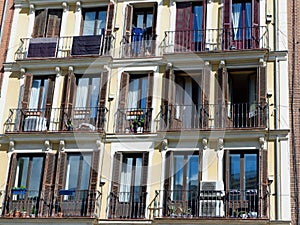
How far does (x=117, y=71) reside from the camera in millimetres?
29188

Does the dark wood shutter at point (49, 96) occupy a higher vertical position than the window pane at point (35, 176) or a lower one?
higher

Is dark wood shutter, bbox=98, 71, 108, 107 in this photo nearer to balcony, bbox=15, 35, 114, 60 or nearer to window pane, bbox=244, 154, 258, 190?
balcony, bbox=15, 35, 114, 60

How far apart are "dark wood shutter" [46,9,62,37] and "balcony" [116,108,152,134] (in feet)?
19.2

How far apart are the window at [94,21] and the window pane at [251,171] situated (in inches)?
396

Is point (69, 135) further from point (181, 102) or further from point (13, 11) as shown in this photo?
point (13, 11)

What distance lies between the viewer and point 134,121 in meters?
28.0

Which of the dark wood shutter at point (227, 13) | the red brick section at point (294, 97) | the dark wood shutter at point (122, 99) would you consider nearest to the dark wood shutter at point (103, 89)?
the dark wood shutter at point (122, 99)

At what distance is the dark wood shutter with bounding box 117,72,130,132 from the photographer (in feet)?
92.5

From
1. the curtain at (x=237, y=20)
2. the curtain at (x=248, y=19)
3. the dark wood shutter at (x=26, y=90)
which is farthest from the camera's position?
the dark wood shutter at (x=26, y=90)

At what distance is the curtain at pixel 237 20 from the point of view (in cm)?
2852

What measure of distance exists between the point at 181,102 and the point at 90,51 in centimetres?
514

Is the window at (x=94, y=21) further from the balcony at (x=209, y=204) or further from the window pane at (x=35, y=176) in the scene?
the balcony at (x=209, y=204)

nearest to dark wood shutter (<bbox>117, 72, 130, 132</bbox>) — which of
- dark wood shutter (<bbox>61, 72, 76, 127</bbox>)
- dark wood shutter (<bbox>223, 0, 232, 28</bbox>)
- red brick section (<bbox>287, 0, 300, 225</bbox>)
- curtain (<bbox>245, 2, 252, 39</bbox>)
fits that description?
dark wood shutter (<bbox>61, 72, 76, 127</bbox>)

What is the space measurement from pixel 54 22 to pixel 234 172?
478 inches
